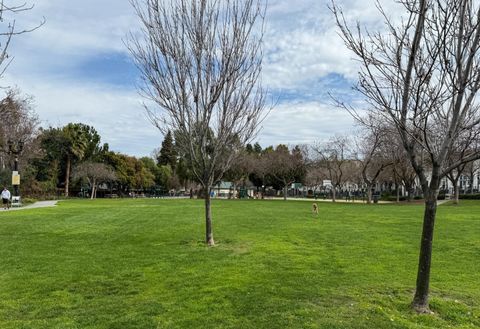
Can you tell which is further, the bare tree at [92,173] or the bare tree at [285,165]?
the bare tree at [92,173]

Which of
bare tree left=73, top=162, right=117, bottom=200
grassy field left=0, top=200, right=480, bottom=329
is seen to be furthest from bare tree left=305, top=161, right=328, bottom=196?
grassy field left=0, top=200, right=480, bottom=329

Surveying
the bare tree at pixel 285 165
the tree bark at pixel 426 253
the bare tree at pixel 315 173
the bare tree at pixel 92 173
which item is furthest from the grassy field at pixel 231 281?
the bare tree at pixel 92 173

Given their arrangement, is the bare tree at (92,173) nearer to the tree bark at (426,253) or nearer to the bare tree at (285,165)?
the bare tree at (285,165)

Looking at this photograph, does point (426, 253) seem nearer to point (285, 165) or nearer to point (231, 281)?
point (231, 281)

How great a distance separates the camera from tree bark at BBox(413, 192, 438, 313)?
5430 mm

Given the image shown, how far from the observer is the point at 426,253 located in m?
5.52

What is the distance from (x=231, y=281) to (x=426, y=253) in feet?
10.5

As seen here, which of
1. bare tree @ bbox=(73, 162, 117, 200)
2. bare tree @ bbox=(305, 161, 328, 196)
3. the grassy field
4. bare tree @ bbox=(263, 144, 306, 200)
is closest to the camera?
the grassy field

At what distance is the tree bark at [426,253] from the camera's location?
17.8 ft

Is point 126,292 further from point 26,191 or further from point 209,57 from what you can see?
point 26,191

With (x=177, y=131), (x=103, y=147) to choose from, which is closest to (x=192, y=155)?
(x=177, y=131)

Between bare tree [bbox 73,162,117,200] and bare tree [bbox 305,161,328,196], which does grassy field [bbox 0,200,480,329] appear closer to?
bare tree [bbox 305,161,328,196]

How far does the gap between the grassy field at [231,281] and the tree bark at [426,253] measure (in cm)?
19

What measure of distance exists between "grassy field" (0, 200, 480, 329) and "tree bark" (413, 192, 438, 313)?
0.63ft
